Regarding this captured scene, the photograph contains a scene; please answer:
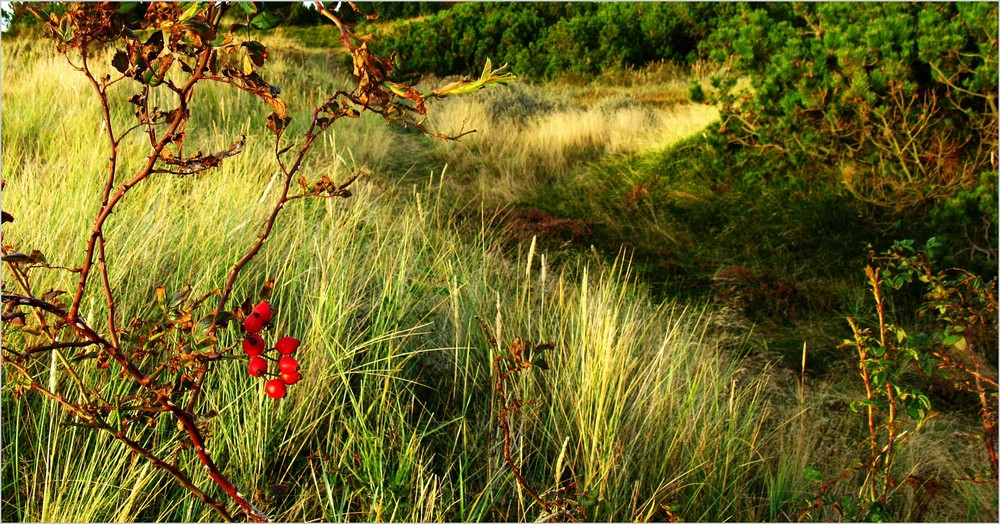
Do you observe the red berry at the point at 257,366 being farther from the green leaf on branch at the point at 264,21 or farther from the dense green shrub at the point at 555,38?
the dense green shrub at the point at 555,38

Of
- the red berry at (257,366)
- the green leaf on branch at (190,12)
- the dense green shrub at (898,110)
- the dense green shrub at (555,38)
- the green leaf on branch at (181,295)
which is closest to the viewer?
the green leaf on branch at (190,12)

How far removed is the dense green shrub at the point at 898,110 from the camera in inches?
200

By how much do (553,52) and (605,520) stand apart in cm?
1443

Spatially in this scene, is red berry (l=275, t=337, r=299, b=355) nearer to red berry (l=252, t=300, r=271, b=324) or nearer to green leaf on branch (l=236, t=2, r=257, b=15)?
red berry (l=252, t=300, r=271, b=324)

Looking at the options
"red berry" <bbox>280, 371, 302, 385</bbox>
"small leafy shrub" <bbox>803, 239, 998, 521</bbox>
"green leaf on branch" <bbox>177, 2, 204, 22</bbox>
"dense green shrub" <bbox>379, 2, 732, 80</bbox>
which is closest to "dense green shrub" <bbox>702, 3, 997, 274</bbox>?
"small leafy shrub" <bbox>803, 239, 998, 521</bbox>

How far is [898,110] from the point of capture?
216 inches

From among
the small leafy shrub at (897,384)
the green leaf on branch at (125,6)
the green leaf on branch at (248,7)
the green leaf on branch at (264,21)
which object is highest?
the green leaf on branch at (125,6)

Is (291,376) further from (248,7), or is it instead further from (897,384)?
(897,384)

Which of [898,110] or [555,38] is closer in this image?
[898,110]

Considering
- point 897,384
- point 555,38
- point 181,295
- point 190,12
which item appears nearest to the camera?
point 190,12

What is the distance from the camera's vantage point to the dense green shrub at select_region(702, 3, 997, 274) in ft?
16.7

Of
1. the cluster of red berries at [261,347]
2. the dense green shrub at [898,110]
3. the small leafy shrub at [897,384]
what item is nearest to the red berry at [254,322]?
the cluster of red berries at [261,347]

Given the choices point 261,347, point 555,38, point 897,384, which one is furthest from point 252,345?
point 555,38

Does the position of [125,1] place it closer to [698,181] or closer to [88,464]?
[88,464]
